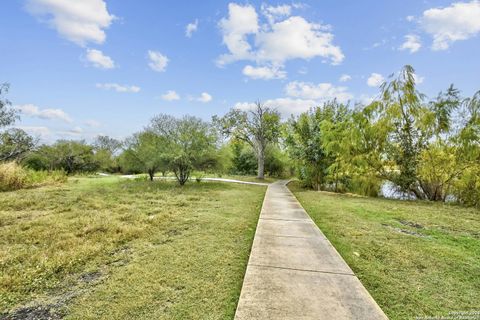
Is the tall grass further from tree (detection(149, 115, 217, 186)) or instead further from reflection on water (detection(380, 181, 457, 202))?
reflection on water (detection(380, 181, 457, 202))

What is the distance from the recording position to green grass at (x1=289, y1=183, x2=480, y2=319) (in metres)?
2.33

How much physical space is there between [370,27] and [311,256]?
10.3 metres

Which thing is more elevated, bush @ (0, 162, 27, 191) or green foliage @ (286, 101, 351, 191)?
green foliage @ (286, 101, 351, 191)

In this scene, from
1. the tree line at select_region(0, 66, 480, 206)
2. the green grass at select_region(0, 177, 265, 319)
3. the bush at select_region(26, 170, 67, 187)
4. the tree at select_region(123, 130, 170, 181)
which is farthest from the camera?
the tree at select_region(123, 130, 170, 181)

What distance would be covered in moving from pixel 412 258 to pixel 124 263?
3925 mm

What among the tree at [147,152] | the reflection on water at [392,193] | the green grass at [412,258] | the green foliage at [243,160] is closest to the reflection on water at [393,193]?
the reflection on water at [392,193]

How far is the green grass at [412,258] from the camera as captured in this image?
2.33 m

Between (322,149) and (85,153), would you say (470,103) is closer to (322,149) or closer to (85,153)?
(322,149)

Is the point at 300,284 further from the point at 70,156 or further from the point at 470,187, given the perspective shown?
the point at 70,156

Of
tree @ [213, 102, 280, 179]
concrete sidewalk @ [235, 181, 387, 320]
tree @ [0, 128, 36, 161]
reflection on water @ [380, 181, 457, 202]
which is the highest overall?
tree @ [213, 102, 280, 179]

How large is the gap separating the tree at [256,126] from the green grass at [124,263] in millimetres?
16175

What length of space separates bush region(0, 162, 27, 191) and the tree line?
6.46 feet

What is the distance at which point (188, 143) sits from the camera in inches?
482

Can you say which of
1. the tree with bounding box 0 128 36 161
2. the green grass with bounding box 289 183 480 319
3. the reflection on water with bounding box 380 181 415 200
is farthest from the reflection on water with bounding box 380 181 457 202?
the tree with bounding box 0 128 36 161
